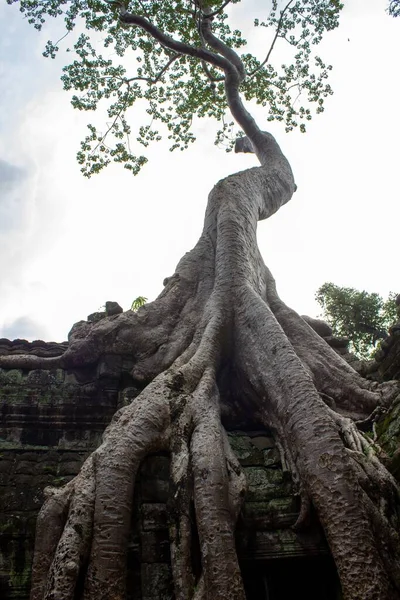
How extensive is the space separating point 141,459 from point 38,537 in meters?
0.66

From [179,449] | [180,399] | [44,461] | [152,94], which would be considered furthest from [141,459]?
[152,94]

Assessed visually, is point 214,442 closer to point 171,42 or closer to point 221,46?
point 171,42

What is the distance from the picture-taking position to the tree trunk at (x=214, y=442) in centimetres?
221

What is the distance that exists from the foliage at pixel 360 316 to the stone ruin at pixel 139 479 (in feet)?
23.3

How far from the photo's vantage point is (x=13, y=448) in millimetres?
3377

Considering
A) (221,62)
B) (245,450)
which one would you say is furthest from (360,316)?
(245,450)

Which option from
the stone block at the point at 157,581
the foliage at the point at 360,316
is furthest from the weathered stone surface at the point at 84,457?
the foliage at the point at 360,316

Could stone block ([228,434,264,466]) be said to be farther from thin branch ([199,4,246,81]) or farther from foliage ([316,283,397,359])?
foliage ([316,283,397,359])

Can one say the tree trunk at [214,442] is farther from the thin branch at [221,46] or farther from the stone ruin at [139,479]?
the thin branch at [221,46]

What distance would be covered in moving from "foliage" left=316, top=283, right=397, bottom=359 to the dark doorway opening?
843 centimetres

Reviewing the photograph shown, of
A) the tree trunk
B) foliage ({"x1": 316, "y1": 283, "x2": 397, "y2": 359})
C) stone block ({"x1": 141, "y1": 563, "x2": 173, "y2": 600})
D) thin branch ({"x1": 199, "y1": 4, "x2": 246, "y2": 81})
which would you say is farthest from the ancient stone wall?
foliage ({"x1": 316, "y1": 283, "x2": 397, "y2": 359})

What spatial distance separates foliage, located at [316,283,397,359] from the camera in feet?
35.6

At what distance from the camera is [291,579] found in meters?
2.69

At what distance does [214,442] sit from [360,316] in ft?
29.9
